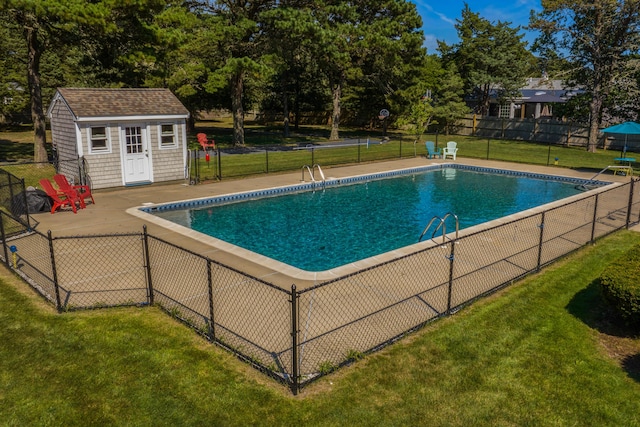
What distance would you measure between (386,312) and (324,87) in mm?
41337

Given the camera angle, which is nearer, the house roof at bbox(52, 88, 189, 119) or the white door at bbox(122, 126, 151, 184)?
the house roof at bbox(52, 88, 189, 119)

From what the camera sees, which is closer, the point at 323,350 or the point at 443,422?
the point at 443,422

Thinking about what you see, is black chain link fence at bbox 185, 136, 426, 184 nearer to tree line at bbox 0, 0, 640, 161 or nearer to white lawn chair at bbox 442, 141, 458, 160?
white lawn chair at bbox 442, 141, 458, 160

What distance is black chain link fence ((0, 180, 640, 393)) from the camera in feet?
21.2

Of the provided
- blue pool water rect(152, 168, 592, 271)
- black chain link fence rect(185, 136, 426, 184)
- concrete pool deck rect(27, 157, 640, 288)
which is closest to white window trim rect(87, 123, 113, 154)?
concrete pool deck rect(27, 157, 640, 288)

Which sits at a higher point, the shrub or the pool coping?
the shrub

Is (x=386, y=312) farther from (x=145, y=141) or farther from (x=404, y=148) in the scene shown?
(x=404, y=148)

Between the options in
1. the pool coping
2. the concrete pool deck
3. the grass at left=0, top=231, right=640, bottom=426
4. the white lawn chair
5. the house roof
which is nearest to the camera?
the grass at left=0, top=231, right=640, bottom=426

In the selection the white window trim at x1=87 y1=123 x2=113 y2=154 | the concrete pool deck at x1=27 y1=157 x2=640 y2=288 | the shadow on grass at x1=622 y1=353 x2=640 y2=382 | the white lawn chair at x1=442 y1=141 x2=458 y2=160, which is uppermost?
the white window trim at x1=87 y1=123 x2=113 y2=154

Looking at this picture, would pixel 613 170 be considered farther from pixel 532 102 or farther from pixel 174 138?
pixel 532 102

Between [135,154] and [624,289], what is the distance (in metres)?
15.3

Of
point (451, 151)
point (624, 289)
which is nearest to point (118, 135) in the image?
point (624, 289)

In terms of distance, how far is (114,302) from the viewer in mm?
7992

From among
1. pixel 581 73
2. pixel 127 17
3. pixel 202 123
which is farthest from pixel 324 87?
pixel 127 17
